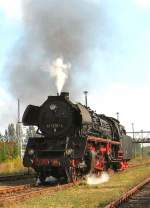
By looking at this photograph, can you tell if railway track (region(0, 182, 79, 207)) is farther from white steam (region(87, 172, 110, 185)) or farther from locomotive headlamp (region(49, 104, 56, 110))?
locomotive headlamp (region(49, 104, 56, 110))

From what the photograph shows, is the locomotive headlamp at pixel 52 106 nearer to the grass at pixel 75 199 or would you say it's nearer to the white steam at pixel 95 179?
the white steam at pixel 95 179

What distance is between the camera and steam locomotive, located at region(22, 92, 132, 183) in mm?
21062

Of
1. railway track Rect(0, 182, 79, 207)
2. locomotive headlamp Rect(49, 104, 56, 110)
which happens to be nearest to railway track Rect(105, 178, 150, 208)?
railway track Rect(0, 182, 79, 207)

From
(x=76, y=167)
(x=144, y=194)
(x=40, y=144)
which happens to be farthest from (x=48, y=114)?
(x=144, y=194)

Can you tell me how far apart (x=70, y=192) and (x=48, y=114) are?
18.4 ft

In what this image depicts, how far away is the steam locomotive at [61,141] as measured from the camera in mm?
21062

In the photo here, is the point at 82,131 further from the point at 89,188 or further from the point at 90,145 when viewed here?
the point at 89,188

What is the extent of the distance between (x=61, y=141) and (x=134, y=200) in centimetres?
758

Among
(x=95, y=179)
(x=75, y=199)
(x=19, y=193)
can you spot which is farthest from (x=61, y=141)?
(x=75, y=199)

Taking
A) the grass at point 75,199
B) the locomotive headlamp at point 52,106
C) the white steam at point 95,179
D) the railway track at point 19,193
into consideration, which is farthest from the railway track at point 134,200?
the locomotive headlamp at point 52,106

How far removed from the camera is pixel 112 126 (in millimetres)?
30172

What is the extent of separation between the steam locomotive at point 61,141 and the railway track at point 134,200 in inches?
155

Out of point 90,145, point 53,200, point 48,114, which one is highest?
point 48,114

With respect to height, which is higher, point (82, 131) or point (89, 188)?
point (82, 131)
